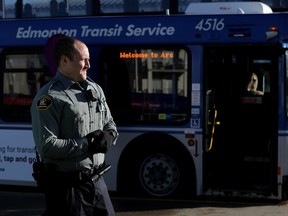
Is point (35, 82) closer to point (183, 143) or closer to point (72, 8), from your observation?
point (72, 8)

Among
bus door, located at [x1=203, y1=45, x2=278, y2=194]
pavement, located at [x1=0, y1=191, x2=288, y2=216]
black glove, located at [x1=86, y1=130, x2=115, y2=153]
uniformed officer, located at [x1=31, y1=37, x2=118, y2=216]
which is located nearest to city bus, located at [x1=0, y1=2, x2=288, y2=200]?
bus door, located at [x1=203, y1=45, x2=278, y2=194]

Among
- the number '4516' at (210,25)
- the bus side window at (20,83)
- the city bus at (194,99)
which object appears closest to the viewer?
the city bus at (194,99)

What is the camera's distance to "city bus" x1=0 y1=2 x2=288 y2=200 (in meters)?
8.02

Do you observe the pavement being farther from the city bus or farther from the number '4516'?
the number '4516'

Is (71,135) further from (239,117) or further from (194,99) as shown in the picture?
(239,117)

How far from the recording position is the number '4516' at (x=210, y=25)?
321 inches

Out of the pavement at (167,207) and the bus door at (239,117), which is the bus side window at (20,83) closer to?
the pavement at (167,207)

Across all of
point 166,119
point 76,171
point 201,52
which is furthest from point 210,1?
point 76,171

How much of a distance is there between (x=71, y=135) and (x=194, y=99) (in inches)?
188

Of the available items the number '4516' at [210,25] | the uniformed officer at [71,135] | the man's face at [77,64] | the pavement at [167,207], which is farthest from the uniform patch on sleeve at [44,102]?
the number '4516' at [210,25]

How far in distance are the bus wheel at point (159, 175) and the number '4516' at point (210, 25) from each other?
6.04 ft

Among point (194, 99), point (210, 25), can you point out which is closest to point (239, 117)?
point (194, 99)

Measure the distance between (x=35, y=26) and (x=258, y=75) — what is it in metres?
3.40

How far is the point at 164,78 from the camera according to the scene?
845 cm
